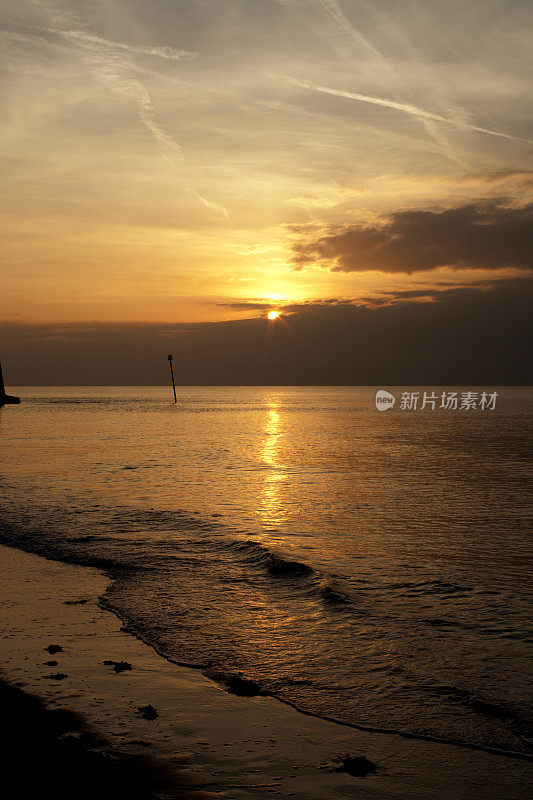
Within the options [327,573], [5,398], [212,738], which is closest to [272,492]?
[327,573]

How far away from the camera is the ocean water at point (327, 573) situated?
26.9 feet

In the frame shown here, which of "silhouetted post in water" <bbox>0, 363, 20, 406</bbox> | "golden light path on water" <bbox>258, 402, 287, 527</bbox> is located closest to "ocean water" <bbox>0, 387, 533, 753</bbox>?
"golden light path on water" <bbox>258, 402, 287, 527</bbox>

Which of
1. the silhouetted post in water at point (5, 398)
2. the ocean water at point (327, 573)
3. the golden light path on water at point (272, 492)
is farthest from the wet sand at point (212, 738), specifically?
the silhouetted post in water at point (5, 398)

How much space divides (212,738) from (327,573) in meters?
7.62

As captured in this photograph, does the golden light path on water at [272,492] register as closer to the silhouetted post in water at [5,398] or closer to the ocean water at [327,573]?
the ocean water at [327,573]

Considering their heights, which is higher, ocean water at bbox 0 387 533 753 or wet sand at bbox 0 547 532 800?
wet sand at bbox 0 547 532 800

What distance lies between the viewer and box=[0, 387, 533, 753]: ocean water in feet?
26.9

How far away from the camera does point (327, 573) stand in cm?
1411

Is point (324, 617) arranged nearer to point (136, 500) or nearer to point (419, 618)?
point (419, 618)

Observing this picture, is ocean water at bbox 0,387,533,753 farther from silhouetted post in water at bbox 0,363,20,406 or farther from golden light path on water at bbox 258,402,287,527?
silhouetted post in water at bbox 0,363,20,406

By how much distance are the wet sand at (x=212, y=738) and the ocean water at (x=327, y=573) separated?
44 cm

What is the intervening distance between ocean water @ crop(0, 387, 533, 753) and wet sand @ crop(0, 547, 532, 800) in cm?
44

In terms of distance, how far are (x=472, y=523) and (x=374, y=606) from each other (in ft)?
33.6

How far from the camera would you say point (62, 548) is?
53.9 feet
